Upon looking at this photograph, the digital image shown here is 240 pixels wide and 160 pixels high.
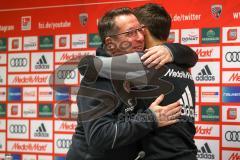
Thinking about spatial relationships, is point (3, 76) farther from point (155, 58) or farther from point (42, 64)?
point (155, 58)

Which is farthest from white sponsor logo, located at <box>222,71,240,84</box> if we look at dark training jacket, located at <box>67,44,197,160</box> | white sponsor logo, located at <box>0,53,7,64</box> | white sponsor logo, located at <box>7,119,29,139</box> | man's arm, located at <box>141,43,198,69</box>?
white sponsor logo, located at <box>0,53,7,64</box>

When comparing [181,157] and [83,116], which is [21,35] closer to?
[83,116]

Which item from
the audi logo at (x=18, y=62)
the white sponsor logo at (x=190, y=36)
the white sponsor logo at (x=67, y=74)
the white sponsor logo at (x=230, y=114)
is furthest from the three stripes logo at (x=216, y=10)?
the audi logo at (x=18, y=62)

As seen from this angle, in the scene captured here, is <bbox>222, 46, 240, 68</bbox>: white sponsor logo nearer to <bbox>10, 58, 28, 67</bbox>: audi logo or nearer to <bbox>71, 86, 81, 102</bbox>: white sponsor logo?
<bbox>71, 86, 81, 102</bbox>: white sponsor logo

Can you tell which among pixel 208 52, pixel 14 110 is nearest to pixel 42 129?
pixel 14 110

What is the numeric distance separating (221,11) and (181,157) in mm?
1117

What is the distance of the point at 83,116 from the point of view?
1438mm

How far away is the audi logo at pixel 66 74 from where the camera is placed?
2.62 meters

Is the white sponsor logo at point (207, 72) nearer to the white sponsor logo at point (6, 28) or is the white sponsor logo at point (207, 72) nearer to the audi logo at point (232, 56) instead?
the audi logo at point (232, 56)

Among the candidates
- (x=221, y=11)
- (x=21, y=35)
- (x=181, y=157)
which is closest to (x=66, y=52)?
(x=21, y=35)

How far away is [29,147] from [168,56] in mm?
1644

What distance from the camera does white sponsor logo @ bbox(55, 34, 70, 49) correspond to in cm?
266

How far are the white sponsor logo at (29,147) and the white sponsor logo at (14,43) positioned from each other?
674mm

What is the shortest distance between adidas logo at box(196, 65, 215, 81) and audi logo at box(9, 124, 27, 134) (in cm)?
129
